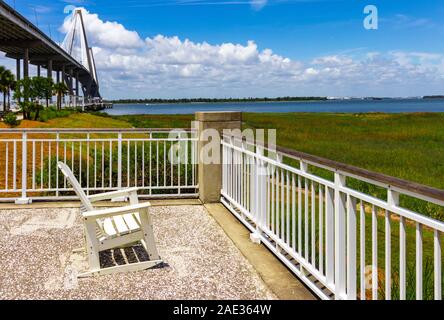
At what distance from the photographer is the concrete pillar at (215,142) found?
7.25 meters

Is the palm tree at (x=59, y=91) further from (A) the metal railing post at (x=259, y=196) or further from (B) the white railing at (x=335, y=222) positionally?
(A) the metal railing post at (x=259, y=196)

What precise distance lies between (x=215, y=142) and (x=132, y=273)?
3301mm

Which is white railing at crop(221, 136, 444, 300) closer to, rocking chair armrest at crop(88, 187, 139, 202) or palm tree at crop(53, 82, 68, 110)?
rocking chair armrest at crop(88, 187, 139, 202)

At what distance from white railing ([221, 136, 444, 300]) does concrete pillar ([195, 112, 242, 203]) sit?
19 cm

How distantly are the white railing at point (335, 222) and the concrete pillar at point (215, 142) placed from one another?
0.19 meters

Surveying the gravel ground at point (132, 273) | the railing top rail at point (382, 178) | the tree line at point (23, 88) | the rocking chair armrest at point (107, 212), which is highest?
the tree line at point (23, 88)

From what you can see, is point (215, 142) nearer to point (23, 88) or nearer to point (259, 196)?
point (259, 196)

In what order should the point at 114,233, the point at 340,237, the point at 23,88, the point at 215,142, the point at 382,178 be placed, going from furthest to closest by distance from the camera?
1. the point at 23,88
2. the point at 215,142
3. the point at 114,233
4. the point at 340,237
5. the point at 382,178

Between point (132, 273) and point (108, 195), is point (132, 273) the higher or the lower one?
the lower one

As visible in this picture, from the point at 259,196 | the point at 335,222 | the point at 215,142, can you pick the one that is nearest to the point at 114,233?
the point at 259,196

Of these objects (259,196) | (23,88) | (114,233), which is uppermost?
(23,88)

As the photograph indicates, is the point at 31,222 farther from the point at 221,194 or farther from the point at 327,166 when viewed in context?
the point at 327,166

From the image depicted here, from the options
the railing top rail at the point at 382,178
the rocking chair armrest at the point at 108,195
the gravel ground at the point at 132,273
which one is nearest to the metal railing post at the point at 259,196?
the gravel ground at the point at 132,273

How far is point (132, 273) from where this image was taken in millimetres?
4379
